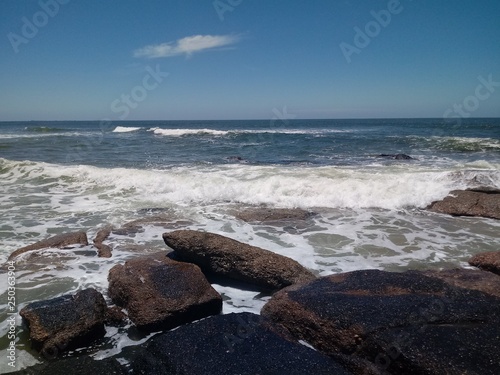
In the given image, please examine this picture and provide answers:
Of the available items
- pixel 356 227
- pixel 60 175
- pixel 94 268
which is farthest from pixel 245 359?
pixel 60 175

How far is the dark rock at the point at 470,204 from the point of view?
7562mm

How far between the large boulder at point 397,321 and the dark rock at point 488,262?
142cm

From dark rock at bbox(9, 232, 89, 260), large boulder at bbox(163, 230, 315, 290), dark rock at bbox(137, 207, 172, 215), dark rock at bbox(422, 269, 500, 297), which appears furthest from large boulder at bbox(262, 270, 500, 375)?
dark rock at bbox(137, 207, 172, 215)

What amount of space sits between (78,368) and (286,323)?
5.95ft

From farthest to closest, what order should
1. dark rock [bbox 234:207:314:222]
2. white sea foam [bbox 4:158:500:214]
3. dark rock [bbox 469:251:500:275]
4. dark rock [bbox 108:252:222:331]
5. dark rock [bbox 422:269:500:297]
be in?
white sea foam [bbox 4:158:500:214] → dark rock [bbox 234:207:314:222] → dark rock [bbox 469:251:500:275] → dark rock [bbox 422:269:500:297] → dark rock [bbox 108:252:222:331]

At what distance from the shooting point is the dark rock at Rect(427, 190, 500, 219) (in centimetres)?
756

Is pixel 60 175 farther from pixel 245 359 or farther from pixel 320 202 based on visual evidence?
pixel 245 359

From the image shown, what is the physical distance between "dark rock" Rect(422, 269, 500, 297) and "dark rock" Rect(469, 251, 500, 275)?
2.48 ft

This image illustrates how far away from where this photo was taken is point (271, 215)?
7.56m

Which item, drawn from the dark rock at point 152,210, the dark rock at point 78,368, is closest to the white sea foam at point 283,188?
the dark rock at point 152,210

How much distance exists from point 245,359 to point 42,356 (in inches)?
72.2

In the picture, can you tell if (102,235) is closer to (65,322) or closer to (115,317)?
(115,317)

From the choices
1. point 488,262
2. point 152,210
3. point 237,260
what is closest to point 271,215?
point 152,210

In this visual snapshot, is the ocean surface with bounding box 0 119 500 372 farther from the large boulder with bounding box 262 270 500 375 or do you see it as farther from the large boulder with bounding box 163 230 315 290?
the large boulder with bounding box 262 270 500 375
